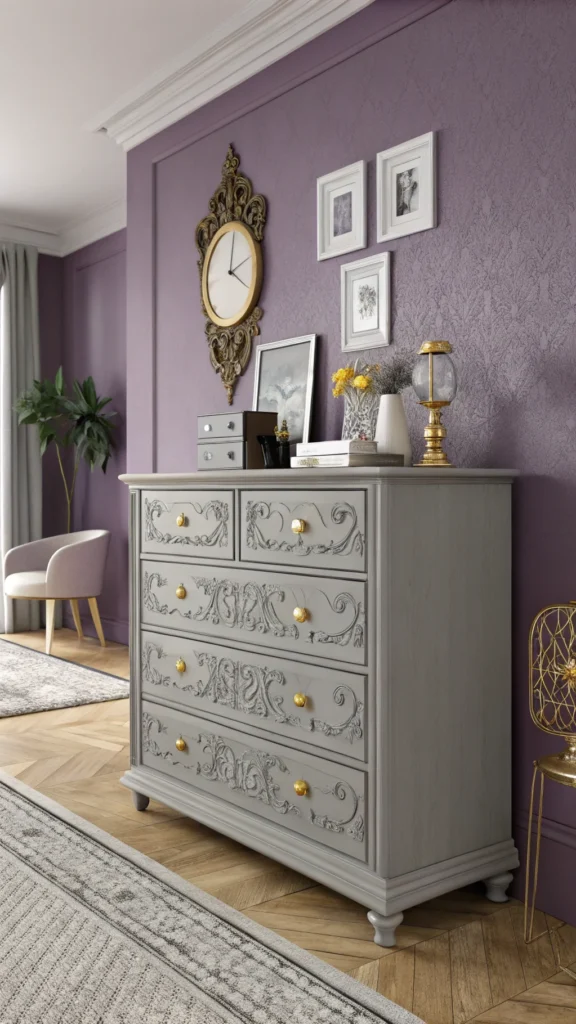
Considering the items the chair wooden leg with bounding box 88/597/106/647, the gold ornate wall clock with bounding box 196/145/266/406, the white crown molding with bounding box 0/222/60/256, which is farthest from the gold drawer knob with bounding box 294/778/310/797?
the white crown molding with bounding box 0/222/60/256

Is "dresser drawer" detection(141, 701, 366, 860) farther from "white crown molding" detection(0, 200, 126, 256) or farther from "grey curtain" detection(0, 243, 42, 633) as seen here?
"white crown molding" detection(0, 200, 126, 256)

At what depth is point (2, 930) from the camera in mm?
2152

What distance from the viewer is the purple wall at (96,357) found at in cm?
614

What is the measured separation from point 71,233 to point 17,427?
1477mm

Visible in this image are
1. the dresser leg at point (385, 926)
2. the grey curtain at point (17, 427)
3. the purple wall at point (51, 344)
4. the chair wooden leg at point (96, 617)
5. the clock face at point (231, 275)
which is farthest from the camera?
the purple wall at point (51, 344)

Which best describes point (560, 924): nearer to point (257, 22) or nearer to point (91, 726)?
point (91, 726)

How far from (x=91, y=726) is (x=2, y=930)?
193 centimetres

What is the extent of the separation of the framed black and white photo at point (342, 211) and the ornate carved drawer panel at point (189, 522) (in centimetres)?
104

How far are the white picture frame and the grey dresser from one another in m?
0.93

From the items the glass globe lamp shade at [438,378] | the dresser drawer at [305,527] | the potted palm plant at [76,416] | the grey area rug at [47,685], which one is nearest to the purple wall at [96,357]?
the potted palm plant at [76,416]

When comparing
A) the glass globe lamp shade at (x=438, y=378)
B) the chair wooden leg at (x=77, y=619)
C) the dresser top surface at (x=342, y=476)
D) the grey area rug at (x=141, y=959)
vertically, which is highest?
the glass globe lamp shade at (x=438, y=378)

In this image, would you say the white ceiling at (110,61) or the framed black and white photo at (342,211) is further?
the white ceiling at (110,61)

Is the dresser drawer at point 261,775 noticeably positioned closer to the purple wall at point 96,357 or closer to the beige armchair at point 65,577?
the beige armchair at point 65,577

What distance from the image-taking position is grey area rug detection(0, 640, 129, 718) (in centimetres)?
442
